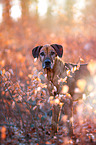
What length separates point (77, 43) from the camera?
12.4m

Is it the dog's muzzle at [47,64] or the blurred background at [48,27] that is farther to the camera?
the blurred background at [48,27]

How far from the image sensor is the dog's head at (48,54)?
470cm

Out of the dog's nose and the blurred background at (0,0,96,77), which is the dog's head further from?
the blurred background at (0,0,96,77)

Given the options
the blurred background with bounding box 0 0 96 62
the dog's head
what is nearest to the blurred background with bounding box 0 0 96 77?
the blurred background with bounding box 0 0 96 62

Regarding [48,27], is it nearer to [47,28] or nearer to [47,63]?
[47,28]

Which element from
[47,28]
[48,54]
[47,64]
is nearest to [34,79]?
[47,64]

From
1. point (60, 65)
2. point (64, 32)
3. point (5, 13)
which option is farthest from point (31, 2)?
point (60, 65)

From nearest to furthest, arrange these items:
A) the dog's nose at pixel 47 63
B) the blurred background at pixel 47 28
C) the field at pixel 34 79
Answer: the field at pixel 34 79
the dog's nose at pixel 47 63
the blurred background at pixel 47 28

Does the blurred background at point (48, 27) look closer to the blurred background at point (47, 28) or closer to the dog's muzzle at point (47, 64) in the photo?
the blurred background at point (47, 28)

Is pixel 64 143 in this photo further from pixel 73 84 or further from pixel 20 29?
pixel 20 29

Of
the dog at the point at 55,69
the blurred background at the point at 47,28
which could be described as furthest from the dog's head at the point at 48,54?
the blurred background at the point at 47,28

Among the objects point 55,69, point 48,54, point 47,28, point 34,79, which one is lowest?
point 34,79

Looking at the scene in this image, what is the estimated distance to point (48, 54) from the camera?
4.82 m

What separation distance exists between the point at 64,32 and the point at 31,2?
3.44 metres
